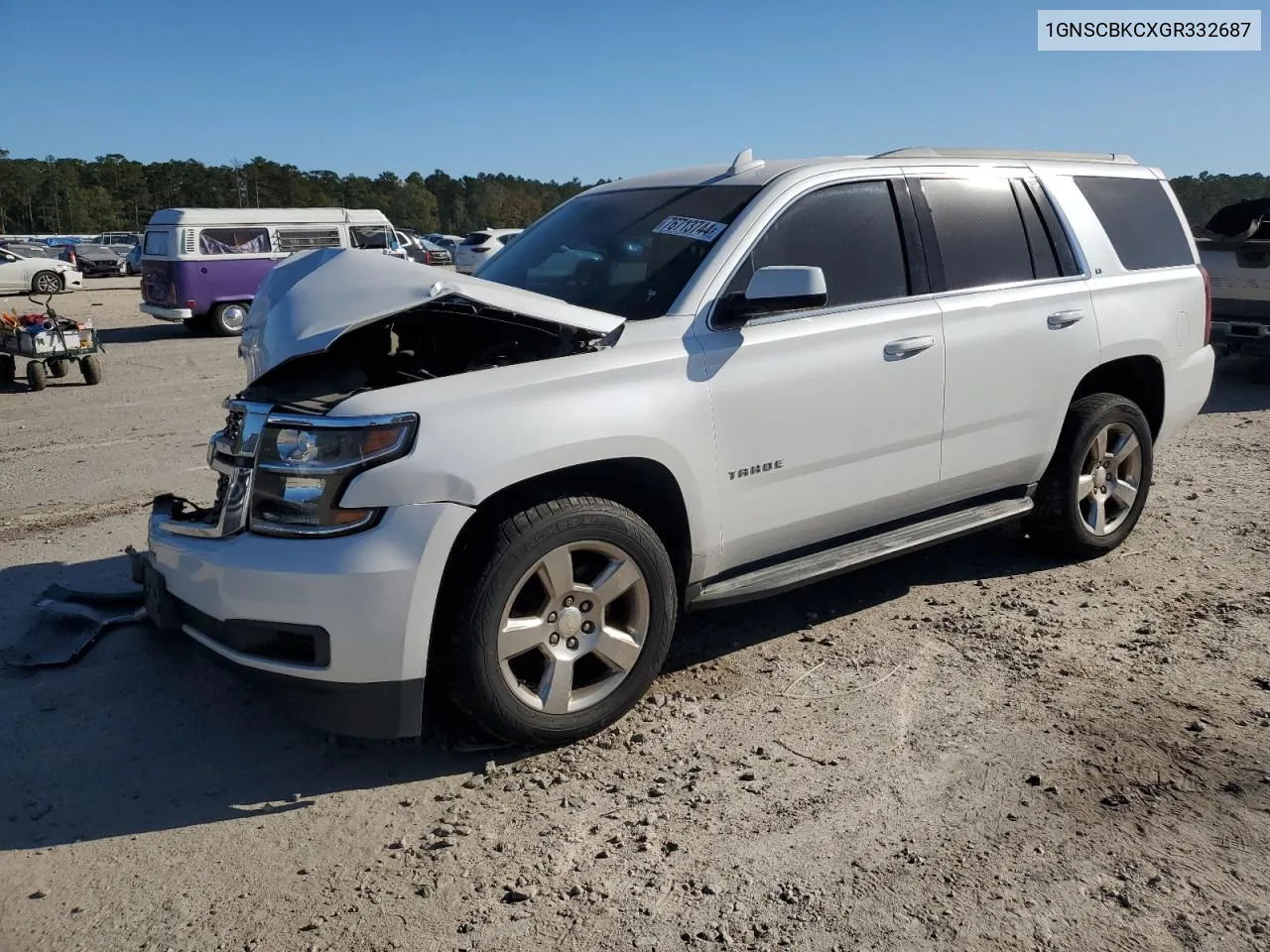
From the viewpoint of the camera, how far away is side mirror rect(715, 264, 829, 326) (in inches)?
→ 138

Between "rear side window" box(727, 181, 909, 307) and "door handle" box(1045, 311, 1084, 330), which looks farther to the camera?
"door handle" box(1045, 311, 1084, 330)

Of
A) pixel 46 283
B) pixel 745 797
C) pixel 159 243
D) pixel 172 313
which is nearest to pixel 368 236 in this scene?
pixel 159 243

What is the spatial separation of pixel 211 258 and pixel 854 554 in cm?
1672

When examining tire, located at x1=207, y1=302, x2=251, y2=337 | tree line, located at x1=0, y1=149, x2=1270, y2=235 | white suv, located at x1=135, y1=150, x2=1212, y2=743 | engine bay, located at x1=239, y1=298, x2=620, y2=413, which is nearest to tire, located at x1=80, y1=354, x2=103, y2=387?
tire, located at x1=207, y1=302, x2=251, y2=337

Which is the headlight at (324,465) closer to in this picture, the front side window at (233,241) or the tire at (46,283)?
the front side window at (233,241)

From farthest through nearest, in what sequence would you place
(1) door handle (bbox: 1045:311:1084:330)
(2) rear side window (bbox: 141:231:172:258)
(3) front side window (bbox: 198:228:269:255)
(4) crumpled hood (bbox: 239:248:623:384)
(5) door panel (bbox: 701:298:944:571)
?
(3) front side window (bbox: 198:228:269:255) → (2) rear side window (bbox: 141:231:172:258) → (1) door handle (bbox: 1045:311:1084:330) → (5) door panel (bbox: 701:298:944:571) → (4) crumpled hood (bbox: 239:248:623:384)

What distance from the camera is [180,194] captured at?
81500mm

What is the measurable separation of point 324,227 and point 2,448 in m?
12.2

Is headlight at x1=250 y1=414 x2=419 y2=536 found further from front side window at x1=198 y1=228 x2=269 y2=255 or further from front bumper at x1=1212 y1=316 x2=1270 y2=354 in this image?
front side window at x1=198 y1=228 x2=269 y2=255

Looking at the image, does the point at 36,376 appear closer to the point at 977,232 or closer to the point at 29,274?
the point at 977,232

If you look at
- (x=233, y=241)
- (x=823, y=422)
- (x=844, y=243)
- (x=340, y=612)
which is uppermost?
(x=233, y=241)

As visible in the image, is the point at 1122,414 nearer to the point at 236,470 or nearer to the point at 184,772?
the point at 236,470

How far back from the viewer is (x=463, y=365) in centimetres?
379

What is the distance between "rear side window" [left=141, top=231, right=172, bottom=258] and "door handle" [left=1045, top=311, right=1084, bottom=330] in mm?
16746
